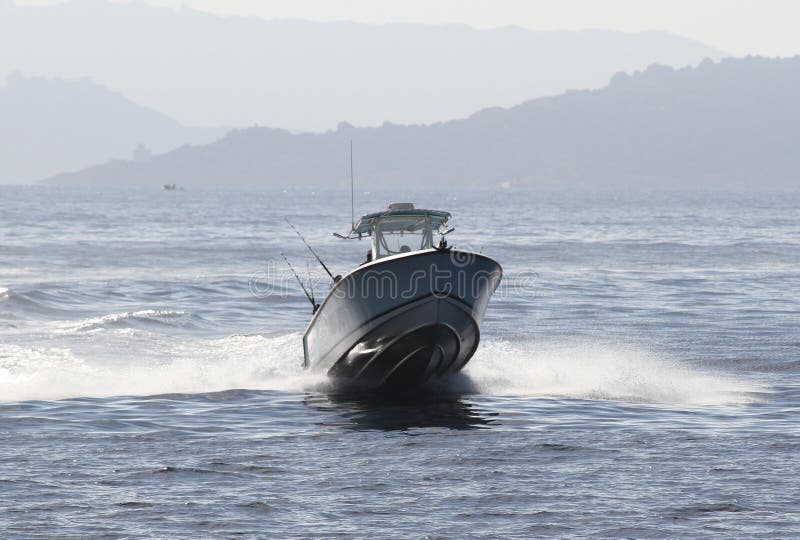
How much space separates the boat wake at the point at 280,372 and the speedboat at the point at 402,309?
0.97m

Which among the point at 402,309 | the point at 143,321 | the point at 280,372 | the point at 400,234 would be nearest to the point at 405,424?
the point at 402,309

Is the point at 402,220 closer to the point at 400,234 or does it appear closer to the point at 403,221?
the point at 403,221

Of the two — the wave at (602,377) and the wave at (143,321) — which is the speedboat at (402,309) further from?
the wave at (143,321)

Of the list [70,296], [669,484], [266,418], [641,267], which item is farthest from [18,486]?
[641,267]

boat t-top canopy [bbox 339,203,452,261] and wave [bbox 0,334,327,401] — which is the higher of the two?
boat t-top canopy [bbox 339,203,452,261]

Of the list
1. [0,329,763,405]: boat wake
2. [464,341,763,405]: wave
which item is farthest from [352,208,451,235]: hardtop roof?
[464,341,763,405]: wave

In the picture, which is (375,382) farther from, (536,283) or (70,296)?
(536,283)

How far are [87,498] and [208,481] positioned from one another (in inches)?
62.1

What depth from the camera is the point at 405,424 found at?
20203 millimetres

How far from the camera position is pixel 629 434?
18875mm

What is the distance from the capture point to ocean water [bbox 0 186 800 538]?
572 inches

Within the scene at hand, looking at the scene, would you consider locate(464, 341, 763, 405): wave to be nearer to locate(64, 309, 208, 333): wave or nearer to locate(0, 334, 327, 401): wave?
locate(0, 334, 327, 401): wave

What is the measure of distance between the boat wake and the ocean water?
9 centimetres

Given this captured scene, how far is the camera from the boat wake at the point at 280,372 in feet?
76.1
